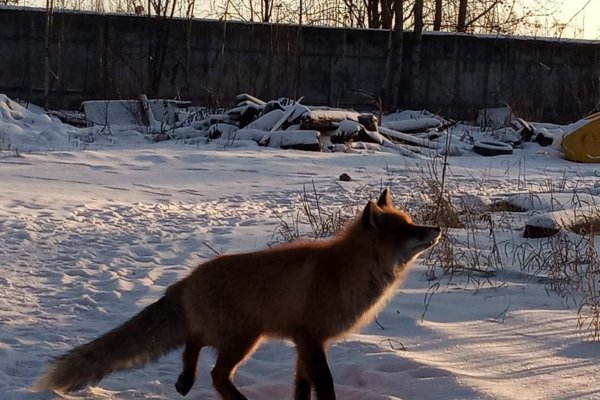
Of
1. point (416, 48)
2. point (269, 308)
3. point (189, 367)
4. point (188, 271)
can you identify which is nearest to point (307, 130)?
point (416, 48)

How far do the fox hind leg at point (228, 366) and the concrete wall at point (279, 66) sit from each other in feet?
59.6

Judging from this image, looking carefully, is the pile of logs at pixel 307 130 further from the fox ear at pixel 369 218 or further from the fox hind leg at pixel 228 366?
the fox hind leg at pixel 228 366

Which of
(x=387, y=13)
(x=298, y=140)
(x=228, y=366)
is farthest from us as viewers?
(x=387, y=13)

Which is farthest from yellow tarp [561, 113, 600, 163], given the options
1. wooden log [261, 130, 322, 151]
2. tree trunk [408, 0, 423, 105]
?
tree trunk [408, 0, 423, 105]

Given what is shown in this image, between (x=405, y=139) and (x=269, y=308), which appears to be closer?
(x=269, y=308)

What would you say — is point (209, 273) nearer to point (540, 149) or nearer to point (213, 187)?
point (213, 187)

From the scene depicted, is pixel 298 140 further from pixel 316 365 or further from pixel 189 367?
pixel 316 365

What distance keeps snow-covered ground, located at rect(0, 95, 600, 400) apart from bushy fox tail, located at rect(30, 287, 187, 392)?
146mm

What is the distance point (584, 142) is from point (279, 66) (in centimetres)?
906

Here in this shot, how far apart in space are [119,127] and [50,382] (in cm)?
1619

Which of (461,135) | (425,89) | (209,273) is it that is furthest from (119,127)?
(209,273)

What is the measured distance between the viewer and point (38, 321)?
5.22 m

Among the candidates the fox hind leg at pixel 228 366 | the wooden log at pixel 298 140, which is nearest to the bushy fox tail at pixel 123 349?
the fox hind leg at pixel 228 366

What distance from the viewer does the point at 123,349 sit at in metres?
4.09
